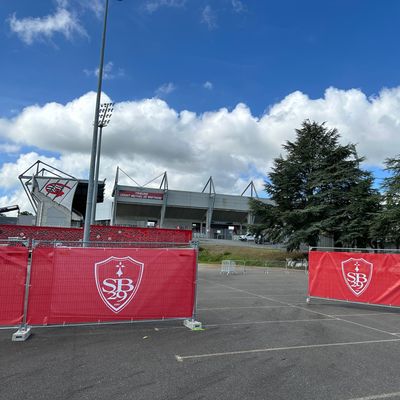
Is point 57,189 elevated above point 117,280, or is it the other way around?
point 57,189

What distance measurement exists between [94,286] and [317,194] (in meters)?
37.4

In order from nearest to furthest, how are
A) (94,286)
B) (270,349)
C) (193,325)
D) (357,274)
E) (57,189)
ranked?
(270,349) < (94,286) < (193,325) < (357,274) < (57,189)

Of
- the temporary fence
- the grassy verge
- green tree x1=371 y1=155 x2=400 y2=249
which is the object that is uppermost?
green tree x1=371 y1=155 x2=400 y2=249

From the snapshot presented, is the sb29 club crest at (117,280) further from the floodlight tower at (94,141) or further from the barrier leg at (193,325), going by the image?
the floodlight tower at (94,141)

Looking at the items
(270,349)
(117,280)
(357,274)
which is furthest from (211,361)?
(357,274)

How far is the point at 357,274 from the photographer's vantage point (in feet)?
40.2

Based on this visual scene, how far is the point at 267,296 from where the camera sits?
51.3ft

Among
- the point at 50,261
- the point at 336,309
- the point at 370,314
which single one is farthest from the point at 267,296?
the point at 50,261

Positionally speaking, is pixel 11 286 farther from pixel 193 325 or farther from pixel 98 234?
pixel 98 234

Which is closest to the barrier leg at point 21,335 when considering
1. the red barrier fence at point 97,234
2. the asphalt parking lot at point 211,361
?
the asphalt parking lot at point 211,361

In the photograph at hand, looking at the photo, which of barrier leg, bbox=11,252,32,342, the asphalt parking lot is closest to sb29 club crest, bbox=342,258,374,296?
the asphalt parking lot

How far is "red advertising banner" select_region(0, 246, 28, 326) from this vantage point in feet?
25.0

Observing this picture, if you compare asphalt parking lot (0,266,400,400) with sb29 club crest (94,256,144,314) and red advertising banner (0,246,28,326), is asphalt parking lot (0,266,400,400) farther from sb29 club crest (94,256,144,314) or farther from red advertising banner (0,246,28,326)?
sb29 club crest (94,256,144,314)

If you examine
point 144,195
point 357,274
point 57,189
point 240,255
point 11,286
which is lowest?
point 240,255
